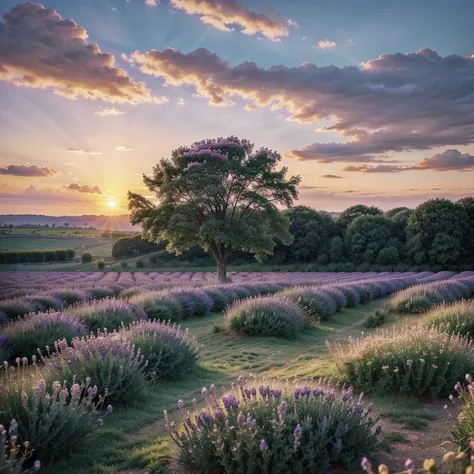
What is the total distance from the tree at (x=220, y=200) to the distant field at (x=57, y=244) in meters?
22.3

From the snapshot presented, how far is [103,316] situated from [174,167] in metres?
17.3

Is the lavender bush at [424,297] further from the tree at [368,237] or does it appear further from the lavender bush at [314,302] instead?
the tree at [368,237]

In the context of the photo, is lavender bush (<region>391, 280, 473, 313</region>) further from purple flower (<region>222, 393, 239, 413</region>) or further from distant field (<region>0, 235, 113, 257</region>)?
distant field (<region>0, 235, 113, 257</region>)

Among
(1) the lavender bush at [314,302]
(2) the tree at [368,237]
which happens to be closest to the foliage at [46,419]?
(1) the lavender bush at [314,302]

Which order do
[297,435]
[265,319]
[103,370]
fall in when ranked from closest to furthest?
[297,435] < [103,370] < [265,319]

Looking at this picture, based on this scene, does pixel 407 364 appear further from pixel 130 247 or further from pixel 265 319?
pixel 130 247

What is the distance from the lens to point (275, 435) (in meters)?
4.11

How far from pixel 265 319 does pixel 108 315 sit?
4191 millimetres

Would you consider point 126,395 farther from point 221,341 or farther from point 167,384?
point 221,341

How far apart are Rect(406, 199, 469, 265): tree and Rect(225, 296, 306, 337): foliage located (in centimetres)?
4075

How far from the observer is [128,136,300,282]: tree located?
87.4 feet

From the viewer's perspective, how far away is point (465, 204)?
183 ft

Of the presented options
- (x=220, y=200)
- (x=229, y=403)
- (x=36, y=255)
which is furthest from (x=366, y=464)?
(x=36, y=255)

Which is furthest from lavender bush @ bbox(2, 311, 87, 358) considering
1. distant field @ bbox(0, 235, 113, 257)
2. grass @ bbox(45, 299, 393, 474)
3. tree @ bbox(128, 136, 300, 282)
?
distant field @ bbox(0, 235, 113, 257)
